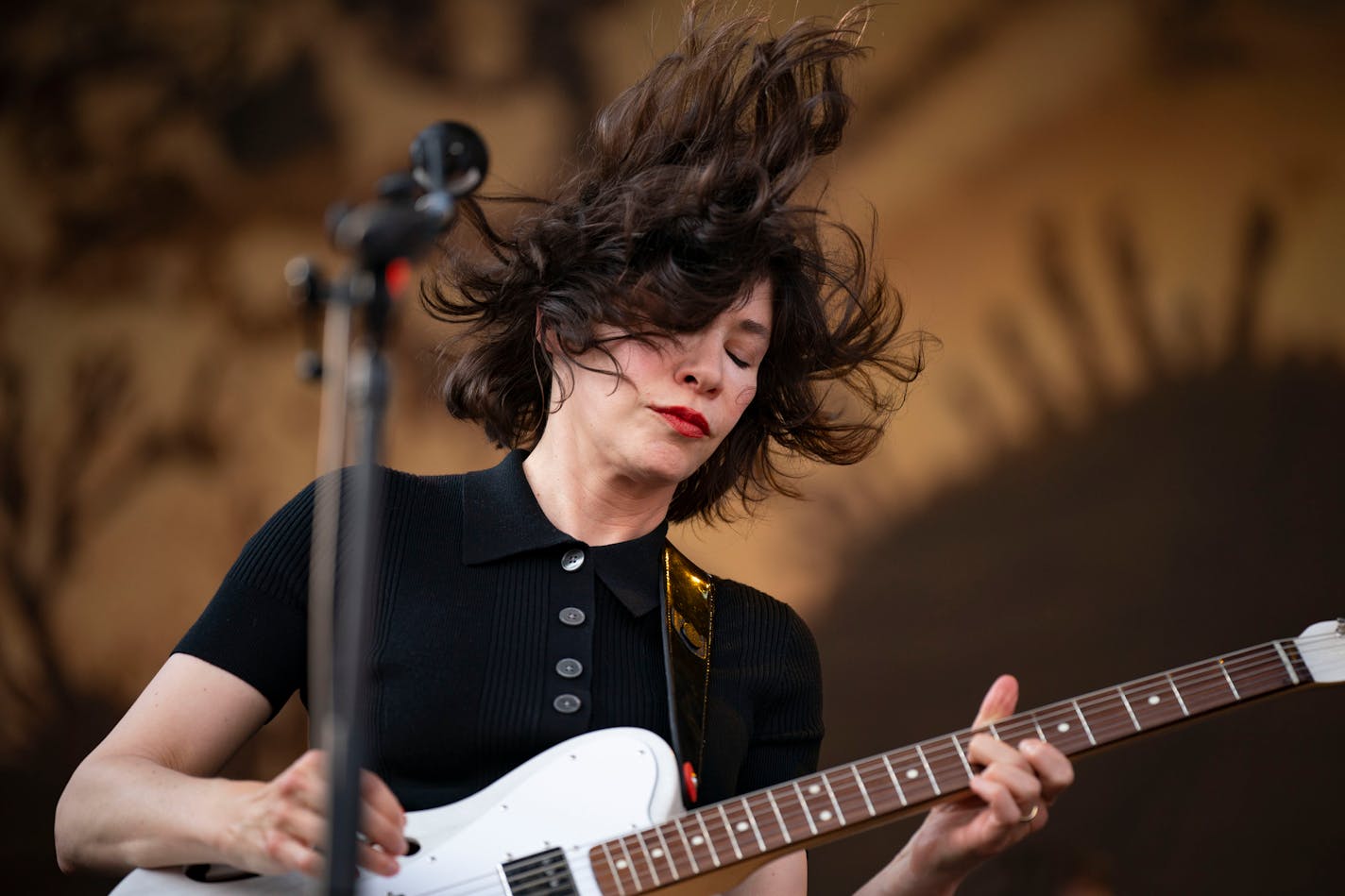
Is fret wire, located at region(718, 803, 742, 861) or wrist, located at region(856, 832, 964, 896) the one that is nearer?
fret wire, located at region(718, 803, 742, 861)

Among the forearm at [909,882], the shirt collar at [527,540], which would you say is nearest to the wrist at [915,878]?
the forearm at [909,882]

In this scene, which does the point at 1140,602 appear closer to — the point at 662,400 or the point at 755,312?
the point at 755,312

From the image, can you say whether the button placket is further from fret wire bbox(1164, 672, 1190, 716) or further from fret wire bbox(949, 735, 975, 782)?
fret wire bbox(1164, 672, 1190, 716)

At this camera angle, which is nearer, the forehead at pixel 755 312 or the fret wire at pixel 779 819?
the fret wire at pixel 779 819

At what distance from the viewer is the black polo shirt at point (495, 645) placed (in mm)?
1511

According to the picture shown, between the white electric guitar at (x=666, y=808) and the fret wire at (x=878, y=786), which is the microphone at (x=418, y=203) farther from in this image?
the fret wire at (x=878, y=786)

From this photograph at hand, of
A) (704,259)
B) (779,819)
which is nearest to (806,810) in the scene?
(779,819)

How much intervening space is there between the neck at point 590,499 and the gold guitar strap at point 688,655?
7 centimetres

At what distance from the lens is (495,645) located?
1.58 m

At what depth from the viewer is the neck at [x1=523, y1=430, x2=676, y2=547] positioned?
1.74 m

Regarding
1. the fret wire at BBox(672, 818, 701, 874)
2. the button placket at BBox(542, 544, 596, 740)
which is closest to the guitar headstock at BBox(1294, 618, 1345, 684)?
the fret wire at BBox(672, 818, 701, 874)

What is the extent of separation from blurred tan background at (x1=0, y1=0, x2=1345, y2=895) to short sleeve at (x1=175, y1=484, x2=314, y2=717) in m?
1.55

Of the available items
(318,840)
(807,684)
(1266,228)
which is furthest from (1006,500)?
(318,840)

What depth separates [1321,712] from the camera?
292 centimetres
